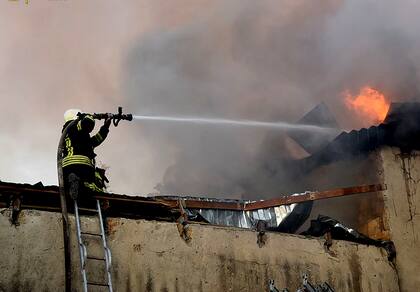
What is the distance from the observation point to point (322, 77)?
13.4 m

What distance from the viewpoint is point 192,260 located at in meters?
7.86

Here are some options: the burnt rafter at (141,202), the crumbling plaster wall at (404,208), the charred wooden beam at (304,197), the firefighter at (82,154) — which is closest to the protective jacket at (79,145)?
the firefighter at (82,154)

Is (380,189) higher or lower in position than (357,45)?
lower

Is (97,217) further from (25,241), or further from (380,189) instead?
(380,189)

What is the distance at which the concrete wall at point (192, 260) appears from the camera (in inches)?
271

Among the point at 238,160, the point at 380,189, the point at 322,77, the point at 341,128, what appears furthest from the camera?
the point at 238,160

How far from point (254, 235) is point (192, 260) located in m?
1.05

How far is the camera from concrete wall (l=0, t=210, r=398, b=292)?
6.88 meters

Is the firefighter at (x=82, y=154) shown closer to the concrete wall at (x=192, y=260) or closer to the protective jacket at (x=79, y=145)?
the protective jacket at (x=79, y=145)

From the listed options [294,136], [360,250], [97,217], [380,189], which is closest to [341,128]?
[294,136]

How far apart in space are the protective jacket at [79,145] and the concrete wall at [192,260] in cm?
82

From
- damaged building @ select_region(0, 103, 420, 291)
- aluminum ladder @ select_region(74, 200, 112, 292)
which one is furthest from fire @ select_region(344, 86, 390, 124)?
aluminum ladder @ select_region(74, 200, 112, 292)

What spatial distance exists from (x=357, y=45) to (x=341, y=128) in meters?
1.90

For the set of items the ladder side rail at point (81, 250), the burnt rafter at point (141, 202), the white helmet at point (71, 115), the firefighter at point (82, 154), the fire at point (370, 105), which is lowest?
the ladder side rail at point (81, 250)
